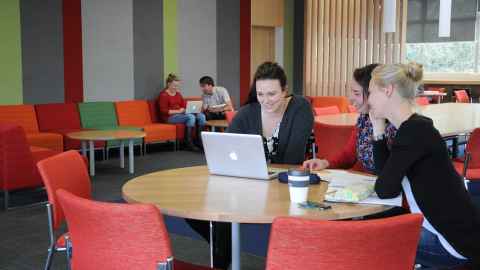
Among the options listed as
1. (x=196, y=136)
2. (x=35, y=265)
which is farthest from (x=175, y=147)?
(x=35, y=265)

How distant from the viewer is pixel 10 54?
8031 mm

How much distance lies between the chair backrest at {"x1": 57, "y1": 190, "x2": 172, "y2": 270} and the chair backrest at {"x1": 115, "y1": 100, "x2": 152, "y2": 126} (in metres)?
7.45

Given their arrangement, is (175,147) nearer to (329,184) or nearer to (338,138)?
(338,138)

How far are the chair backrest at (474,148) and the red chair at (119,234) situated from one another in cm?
334

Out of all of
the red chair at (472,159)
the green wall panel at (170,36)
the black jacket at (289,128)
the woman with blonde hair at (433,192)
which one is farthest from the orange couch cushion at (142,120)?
the woman with blonde hair at (433,192)

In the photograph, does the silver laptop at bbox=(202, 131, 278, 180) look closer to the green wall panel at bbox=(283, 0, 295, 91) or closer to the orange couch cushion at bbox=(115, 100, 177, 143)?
the orange couch cushion at bbox=(115, 100, 177, 143)

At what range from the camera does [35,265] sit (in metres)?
3.88

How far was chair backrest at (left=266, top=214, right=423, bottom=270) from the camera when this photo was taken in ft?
5.00

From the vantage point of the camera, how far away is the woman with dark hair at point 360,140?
3.17 m

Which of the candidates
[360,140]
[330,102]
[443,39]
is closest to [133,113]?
[330,102]

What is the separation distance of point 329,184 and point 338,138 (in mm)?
2342

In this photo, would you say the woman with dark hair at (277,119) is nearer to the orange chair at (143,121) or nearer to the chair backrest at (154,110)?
the orange chair at (143,121)

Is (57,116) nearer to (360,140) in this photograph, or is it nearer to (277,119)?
(277,119)

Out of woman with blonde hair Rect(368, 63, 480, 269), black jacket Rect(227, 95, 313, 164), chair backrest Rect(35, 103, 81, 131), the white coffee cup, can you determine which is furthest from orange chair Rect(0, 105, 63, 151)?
woman with blonde hair Rect(368, 63, 480, 269)
